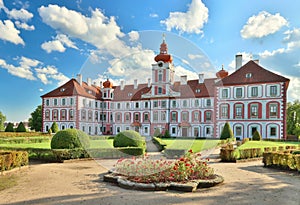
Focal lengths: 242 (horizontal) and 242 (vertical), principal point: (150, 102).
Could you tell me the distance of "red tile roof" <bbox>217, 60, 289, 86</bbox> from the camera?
34619mm

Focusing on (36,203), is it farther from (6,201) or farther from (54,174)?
(54,174)

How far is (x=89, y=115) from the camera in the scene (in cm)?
4550

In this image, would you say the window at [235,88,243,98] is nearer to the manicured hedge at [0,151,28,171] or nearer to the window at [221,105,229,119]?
the window at [221,105,229,119]

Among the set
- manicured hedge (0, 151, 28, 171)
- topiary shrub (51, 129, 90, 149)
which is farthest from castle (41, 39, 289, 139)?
manicured hedge (0, 151, 28, 171)

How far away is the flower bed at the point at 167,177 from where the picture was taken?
A: 818cm

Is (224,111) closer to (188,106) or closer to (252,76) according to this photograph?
(188,106)

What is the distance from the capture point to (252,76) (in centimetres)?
3625

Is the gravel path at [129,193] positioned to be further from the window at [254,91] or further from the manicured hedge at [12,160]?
the window at [254,91]

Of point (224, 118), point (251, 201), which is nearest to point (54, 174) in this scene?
point (251, 201)

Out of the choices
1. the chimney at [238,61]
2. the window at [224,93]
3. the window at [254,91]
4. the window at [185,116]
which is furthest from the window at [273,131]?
the window at [185,116]

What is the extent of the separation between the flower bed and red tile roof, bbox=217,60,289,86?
27.4m

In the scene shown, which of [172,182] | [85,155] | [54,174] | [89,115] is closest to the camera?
[172,182]

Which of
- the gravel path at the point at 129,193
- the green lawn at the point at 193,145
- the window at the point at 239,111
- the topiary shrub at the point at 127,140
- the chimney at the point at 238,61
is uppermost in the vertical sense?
the chimney at the point at 238,61

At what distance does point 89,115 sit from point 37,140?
17.3 m
